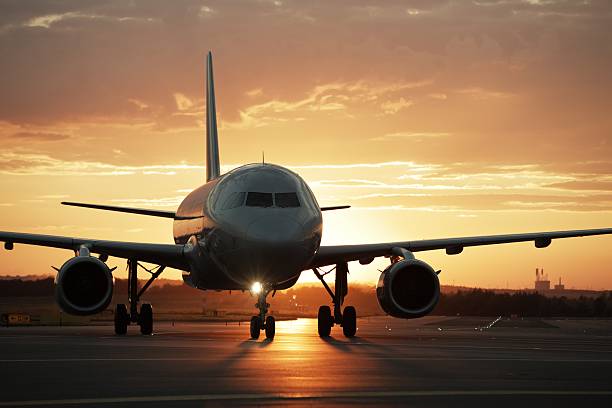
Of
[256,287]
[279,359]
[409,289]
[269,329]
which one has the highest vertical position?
[256,287]

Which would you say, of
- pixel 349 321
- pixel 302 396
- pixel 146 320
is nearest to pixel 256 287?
pixel 349 321

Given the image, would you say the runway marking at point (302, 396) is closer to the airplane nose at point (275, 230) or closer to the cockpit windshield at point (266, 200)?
the airplane nose at point (275, 230)

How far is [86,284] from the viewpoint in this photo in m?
26.2

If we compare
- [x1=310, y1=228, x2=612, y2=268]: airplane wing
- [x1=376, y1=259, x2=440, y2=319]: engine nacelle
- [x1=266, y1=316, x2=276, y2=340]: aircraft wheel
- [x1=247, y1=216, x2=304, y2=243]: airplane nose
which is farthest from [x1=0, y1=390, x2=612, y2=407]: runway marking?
[x1=310, y1=228, x2=612, y2=268]: airplane wing

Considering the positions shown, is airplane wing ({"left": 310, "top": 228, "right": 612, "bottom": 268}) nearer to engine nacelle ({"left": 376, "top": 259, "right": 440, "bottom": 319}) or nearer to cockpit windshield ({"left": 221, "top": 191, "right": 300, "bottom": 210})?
engine nacelle ({"left": 376, "top": 259, "right": 440, "bottom": 319})

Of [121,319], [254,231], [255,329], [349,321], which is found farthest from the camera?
[121,319]

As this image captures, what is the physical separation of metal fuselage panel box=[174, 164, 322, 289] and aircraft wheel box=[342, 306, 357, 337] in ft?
6.40

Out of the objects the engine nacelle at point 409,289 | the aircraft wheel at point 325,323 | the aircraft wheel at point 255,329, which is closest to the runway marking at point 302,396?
the aircraft wheel at point 255,329

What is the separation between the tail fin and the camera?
135 ft

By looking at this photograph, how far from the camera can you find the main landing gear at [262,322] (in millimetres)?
25109

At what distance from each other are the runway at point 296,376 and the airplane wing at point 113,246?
7469mm

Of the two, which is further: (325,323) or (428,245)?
(428,245)

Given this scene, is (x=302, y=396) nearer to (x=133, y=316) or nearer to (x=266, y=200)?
(x=266, y=200)

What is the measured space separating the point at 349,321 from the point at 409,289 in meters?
3.21
